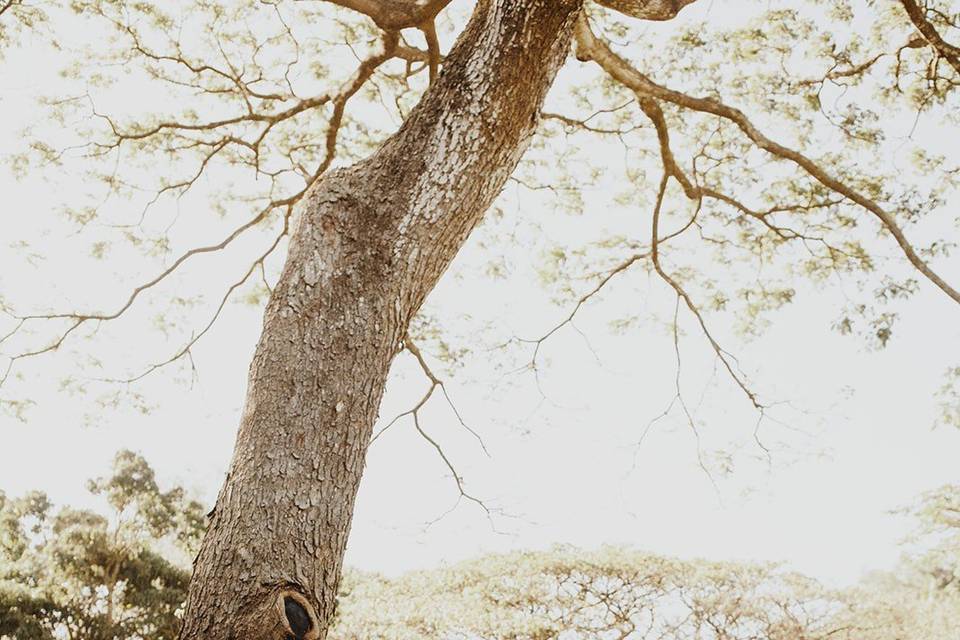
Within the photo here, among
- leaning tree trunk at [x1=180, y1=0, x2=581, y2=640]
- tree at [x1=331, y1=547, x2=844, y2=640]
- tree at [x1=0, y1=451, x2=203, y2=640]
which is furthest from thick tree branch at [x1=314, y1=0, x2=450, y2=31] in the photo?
tree at [x1=331, y1=547, x2=844, y2=640]

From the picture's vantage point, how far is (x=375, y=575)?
28.9 feet

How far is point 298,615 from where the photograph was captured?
143 centimetres

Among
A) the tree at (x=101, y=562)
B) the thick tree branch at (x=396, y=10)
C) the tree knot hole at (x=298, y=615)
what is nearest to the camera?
the tree knot hole at (x=298, y=615)

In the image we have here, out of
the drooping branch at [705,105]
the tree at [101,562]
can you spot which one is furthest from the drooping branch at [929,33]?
the tree at [101,562]

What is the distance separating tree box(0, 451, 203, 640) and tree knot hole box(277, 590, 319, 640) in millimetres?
5722

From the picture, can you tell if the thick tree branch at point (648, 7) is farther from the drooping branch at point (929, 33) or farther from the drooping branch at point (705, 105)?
the drooping branch at point (929, 33)

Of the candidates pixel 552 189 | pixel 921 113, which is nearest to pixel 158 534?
pixel 552 189

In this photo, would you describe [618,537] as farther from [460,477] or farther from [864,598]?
[460,477]

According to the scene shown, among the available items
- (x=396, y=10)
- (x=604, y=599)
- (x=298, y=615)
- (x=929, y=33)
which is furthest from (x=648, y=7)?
(x=604, y=599)

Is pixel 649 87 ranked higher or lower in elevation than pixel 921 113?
lower

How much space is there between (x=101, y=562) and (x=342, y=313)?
650 cm

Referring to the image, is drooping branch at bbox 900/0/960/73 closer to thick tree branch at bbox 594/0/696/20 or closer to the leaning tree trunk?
thick tree branch at bbox 594/0/696/20

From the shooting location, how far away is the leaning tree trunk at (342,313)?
145 cm

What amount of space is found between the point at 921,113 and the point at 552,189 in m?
2.69
